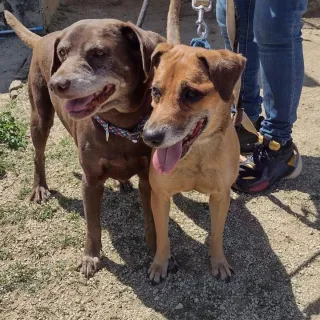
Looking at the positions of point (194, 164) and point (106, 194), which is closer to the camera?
point (194, 164)

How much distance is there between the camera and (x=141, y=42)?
2750mm

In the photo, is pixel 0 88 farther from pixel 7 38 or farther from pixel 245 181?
pixel 245 181

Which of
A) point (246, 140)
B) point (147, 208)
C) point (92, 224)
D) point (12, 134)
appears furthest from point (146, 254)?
point (12, 134)

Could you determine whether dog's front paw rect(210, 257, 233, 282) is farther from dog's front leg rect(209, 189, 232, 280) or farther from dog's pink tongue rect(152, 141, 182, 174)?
dog's pink tongue rect(152, 141, 182, 174)

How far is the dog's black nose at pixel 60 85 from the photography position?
2.56 meters

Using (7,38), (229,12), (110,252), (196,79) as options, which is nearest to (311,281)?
(110,252)

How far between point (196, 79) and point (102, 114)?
2.22 ft

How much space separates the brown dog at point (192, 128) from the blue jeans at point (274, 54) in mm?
882

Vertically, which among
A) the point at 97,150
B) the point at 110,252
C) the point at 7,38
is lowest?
the point at 7,38

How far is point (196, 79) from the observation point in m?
2.52

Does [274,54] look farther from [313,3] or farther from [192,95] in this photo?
[313,3]

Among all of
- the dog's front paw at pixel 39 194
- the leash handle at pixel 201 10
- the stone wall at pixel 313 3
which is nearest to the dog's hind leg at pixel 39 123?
the dog's front paw at pixel 39 194

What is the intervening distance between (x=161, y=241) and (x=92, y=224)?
46 cm

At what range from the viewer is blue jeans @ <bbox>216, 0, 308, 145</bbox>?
3.38m
